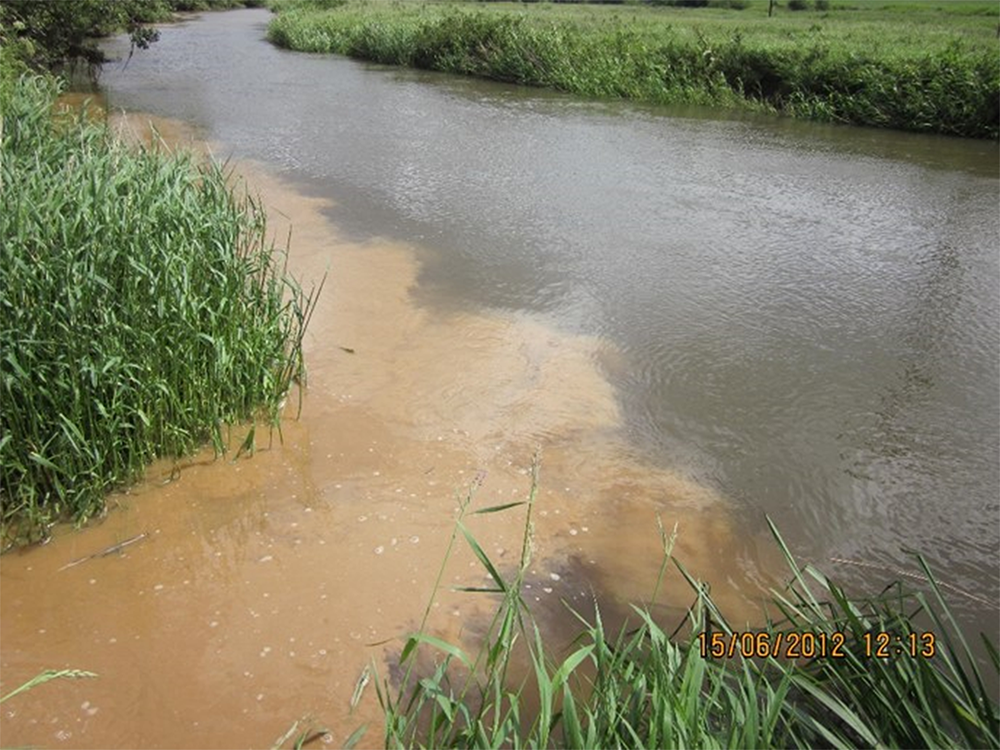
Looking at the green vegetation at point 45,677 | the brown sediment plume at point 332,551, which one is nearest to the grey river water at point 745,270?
the brown sediment plume at point 332,551

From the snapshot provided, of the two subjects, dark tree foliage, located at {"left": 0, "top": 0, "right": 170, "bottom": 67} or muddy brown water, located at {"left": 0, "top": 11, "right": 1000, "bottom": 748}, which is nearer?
muddy brown water, located at {"left": 0, "top": 11, "right": 1000, "bottom": 748}

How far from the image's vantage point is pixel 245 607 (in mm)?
3545

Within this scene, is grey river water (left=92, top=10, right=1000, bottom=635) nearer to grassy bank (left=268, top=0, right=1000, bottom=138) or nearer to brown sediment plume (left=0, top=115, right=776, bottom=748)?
brown sediment plume (left=0, top=115, right=776, bottom=748)

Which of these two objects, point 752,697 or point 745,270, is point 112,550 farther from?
point 745,270

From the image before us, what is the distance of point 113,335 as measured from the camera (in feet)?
13.3

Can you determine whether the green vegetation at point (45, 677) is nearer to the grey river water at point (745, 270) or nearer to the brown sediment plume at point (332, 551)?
the brown sediment plume at point (332, 551)

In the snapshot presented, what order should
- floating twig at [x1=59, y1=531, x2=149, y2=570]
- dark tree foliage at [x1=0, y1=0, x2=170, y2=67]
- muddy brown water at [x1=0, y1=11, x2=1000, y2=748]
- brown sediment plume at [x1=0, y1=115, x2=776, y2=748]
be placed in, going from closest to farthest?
1. brown sediment plume at [x1=0, y1=115, x2=776, y2=748]
2. muddy brown water at [x1=0, y1=11, x2=1000, y2=748]
3. floating twig at [x1=59, y1=531, x2=149, y2=570]
4. dark tree foliage at [x1=0, y1=0, x2=170, y2=67]

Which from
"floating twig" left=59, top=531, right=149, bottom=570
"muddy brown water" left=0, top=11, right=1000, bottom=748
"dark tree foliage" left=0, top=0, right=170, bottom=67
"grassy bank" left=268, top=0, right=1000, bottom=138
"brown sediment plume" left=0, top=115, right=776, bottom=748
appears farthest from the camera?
"grassy bank" left=268, top=0, right=1000, bottom=138

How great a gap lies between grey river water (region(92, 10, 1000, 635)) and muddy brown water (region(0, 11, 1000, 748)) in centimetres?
3

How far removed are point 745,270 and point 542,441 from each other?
3948mm

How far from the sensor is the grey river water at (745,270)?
4680 mm

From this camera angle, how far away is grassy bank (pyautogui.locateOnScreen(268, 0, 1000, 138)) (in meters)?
14.4

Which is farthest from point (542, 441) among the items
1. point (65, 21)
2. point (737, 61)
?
point (65, 21)

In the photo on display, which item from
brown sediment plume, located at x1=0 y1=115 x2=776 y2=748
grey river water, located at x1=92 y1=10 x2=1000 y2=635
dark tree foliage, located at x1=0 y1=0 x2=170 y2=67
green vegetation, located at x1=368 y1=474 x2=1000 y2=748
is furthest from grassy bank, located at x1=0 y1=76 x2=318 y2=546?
dark tree foliage, located at x1=0 y1=0 x2=170 y2=67
